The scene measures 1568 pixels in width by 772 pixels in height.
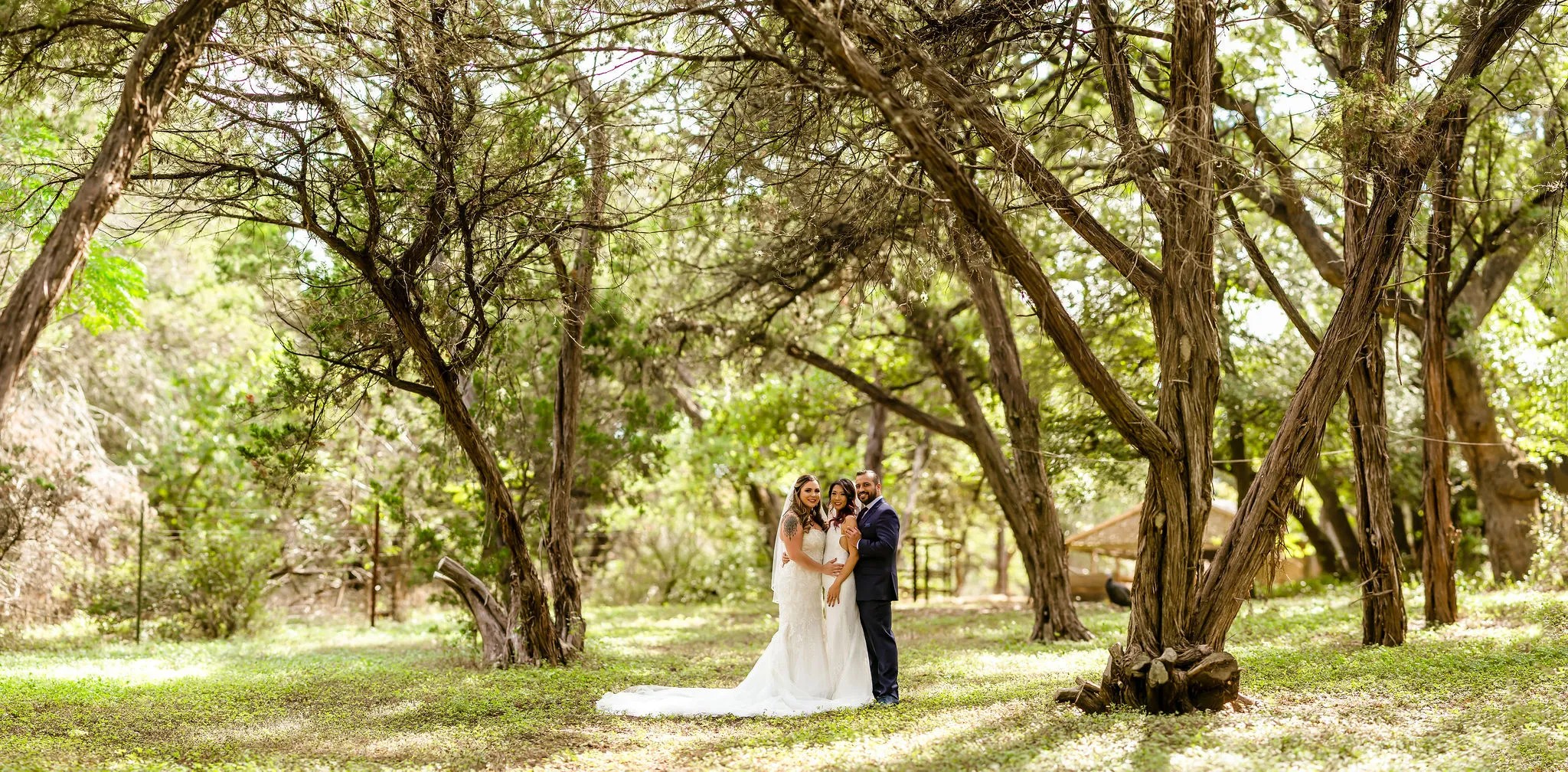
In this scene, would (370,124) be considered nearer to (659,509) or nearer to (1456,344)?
(1456,344)

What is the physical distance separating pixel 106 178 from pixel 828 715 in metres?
5.38

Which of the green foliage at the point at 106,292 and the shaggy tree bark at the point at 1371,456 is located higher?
the green foliage at the point at 106,292

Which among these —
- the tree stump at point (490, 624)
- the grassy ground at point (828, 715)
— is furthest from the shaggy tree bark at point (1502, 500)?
the tree stump at point (490, 624)

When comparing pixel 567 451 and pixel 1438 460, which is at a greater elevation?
pixel 567 451

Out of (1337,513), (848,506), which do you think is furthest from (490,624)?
(1337,513)

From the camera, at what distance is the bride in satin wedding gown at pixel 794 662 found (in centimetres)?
825

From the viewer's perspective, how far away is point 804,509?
29.1 ft

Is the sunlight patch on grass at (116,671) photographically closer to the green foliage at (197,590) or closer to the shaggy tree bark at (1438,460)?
the green foliage at (197,590)

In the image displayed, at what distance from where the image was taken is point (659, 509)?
78.7 feet

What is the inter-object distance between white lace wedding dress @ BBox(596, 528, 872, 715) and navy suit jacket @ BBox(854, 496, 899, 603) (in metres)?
0.22

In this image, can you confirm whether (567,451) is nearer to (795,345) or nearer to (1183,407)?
(795,345)

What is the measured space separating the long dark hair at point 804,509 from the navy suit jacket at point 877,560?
0.44 m

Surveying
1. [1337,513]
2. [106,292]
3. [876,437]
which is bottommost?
[1337,513]

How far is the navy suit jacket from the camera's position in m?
8.47
